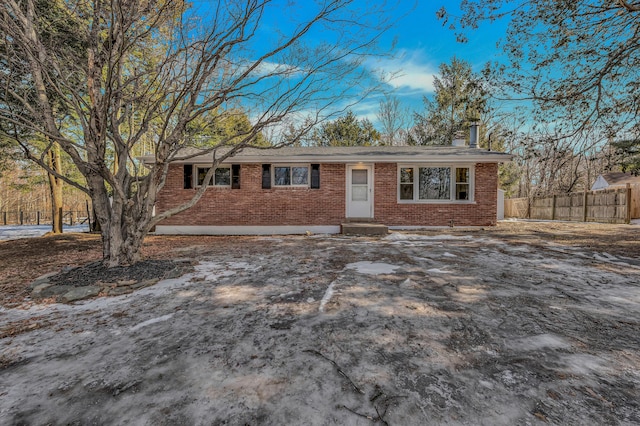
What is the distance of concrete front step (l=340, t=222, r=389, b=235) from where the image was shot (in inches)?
343

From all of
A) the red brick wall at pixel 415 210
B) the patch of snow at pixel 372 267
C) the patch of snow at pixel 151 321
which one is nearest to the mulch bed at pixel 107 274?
the patch of snow at pixel 151 321

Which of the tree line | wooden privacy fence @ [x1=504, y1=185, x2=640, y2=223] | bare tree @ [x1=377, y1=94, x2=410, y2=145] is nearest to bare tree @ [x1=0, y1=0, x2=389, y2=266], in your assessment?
the tree line

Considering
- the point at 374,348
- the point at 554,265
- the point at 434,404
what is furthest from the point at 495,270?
the point at 434,404

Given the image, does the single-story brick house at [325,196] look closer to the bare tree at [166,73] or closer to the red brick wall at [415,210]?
the red brick wall at [415,210]

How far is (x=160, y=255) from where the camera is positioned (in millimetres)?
6031

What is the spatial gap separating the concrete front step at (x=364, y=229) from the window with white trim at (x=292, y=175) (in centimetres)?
230

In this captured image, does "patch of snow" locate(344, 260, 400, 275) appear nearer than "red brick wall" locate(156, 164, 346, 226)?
Yes

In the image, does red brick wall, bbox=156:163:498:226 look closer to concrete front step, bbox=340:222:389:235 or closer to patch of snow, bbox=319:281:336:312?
concrete front step, bbox=340:222:389:235

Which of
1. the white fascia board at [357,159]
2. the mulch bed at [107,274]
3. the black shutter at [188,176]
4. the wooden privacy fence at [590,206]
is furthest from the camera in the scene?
the wooden privacy fence at [590,206]

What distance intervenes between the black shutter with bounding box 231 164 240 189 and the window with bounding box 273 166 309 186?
51.4 inches

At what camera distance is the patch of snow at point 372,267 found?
14.3ft

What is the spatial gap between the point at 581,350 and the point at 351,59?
192 inches

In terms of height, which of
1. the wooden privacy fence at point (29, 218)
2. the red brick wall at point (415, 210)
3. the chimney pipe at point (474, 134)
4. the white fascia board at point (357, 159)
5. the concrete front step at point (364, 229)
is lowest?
the wooden privacy fence at point (29, 218)

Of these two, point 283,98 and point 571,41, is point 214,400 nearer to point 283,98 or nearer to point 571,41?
point 283,98
